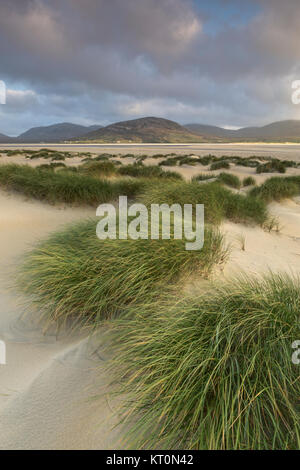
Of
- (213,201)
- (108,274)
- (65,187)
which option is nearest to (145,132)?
(65,187)

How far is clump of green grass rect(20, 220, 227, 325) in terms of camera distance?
203 cm

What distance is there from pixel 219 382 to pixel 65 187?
5.04 meters

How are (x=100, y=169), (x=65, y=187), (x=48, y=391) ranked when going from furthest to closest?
(x=100, y=169), (x=65, y=187), (x=48, y=391)

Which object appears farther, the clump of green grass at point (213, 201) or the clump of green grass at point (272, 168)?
the clump of green grass at point (272, 168)

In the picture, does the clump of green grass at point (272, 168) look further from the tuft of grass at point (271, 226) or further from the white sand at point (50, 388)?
the white sand at point (50, 388)

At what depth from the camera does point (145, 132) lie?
123m

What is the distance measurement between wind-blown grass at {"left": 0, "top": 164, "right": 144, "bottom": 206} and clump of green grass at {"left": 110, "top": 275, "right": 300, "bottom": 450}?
4.24 metres

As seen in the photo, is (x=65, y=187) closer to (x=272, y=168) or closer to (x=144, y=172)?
(x=144, y=172)

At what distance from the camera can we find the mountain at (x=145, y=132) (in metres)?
111

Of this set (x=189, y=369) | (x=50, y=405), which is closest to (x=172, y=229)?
(x=189, y=369)

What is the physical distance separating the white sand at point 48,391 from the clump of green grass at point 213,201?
2703 millimetres

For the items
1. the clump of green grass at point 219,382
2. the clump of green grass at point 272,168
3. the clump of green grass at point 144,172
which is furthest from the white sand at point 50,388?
the clump of green grass at point 272,168

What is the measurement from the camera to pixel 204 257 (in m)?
2.46
